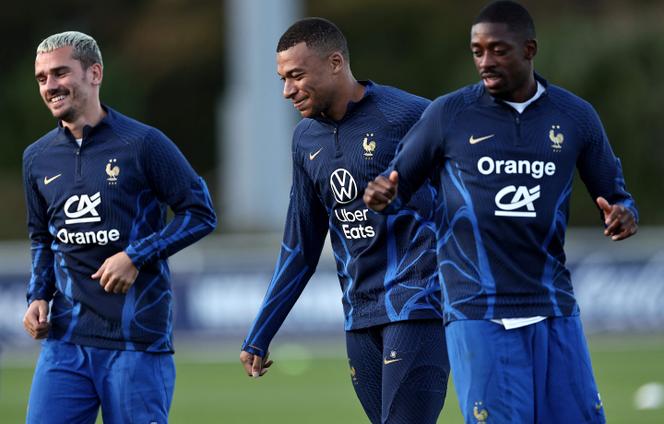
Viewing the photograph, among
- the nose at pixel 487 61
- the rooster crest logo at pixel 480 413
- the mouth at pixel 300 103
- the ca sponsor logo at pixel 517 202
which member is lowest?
the rooster crest logo at pixel 480 413

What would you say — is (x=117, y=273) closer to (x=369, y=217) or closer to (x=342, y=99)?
(x=369, y=217)

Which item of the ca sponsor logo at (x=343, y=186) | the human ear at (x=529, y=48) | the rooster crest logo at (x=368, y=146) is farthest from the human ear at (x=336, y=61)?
the human ear at (x=529, y=48)

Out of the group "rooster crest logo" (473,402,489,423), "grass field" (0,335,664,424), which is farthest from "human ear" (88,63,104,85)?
"grass field" (0,335,664,424)

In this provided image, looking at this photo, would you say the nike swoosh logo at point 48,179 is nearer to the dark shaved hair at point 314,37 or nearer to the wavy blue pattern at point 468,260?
the dark shaved hair at point 314,37

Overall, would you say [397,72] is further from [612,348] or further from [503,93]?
[503,93]

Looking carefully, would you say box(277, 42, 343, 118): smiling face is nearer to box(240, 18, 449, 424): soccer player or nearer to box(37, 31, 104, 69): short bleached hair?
box(240, 18, 449, 424): soccer player

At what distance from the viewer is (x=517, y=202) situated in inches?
244

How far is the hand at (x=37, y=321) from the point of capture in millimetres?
7118

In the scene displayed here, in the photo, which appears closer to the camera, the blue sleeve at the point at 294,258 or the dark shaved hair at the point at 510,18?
the dark shaved hair at the point at 510,18

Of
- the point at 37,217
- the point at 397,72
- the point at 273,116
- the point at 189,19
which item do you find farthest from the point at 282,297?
the point at 189,19

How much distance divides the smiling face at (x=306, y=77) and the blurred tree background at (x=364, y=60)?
1953 cm

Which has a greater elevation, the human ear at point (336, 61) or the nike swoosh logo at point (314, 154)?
the human ear at point (336, 61)

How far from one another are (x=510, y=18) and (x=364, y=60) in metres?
33.6

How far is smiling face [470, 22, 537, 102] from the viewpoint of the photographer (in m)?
6.17
